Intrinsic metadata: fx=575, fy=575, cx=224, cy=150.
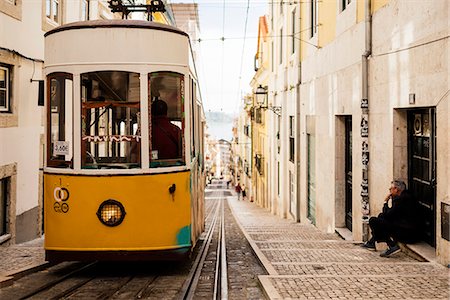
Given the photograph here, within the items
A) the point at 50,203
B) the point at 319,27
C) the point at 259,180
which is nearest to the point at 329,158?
the point at 319,27

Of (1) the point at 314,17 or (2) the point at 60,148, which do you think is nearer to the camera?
(2) the point at 60,148

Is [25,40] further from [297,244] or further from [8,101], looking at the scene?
[297,244]

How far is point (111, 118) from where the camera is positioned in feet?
23.0

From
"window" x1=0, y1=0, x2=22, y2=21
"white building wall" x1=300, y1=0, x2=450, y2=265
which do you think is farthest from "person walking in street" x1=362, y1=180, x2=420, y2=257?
"window" x1=0, y1=0, x2=22, y2=21

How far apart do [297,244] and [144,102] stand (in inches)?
180

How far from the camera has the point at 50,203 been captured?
23.0 feet

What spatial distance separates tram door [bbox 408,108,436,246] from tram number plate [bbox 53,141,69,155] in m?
4.83

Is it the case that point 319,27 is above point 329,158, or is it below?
above

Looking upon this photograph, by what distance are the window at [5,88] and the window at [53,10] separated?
258 centimetres

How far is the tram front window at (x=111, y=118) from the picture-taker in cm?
691

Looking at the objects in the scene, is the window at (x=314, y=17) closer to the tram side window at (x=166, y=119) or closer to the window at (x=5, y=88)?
the window at (x=5, y=88)

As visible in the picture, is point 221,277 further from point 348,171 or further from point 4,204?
point 348,171

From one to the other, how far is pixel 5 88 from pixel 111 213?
579 centimetres

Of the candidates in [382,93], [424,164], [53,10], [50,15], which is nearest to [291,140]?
[53,10]
